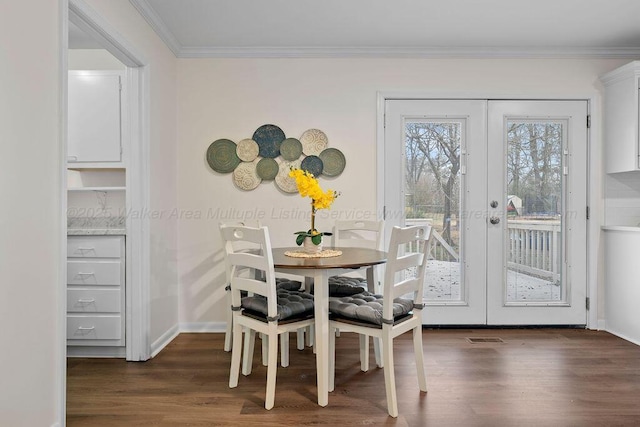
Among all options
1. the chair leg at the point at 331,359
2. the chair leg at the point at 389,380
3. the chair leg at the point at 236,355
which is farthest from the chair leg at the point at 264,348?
the chair leg at the point at 389,380

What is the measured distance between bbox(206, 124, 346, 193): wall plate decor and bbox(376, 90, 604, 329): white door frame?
1.24ft

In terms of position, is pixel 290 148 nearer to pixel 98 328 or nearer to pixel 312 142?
pixel 312 142

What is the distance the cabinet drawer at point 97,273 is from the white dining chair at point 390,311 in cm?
156

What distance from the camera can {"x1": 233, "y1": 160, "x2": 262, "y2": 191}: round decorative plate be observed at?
3471 millimetres

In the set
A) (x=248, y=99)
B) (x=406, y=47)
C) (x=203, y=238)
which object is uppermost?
(x=406, y=47)

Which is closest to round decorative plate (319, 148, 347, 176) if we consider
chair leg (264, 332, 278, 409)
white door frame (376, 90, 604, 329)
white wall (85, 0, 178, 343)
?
white door frame (376, 90, 604, 329)

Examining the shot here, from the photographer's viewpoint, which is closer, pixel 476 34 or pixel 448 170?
pixel 476 34

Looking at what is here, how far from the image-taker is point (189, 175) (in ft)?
11.5

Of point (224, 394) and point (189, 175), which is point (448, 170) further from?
point (224, 394)

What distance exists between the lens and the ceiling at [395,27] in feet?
9.02

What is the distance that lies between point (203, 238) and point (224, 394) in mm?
1531

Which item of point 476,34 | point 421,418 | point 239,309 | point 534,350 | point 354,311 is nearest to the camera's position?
point 421,418

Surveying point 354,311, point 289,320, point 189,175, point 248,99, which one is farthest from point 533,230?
point 189,175

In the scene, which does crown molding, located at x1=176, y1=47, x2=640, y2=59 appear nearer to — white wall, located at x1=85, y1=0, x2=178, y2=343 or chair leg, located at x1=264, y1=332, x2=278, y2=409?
white wall, located at x1=85, y1=0, x2=178, y2=343
